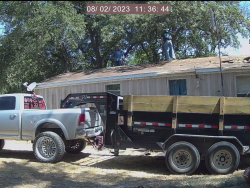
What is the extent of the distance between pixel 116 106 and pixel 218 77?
13.9 feet

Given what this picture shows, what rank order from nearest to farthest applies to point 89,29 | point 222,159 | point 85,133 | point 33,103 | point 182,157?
point 222,159 < point 182,157 < point 85,133 < point 33,103 < point 89,29

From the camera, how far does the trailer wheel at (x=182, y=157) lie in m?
6.48

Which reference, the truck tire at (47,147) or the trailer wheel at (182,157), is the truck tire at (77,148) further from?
the trailer wheel at (182,157)

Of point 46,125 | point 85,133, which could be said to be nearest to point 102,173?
point 85,133

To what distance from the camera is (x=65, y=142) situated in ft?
26.0

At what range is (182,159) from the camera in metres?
6.60

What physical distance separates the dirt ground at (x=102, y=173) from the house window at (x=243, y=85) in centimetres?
258

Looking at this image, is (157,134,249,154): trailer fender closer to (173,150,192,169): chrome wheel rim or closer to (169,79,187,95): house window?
(173,150,192,169): chrome wheel rim

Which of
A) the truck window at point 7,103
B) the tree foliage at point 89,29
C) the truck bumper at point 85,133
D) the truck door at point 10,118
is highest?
the tree foliage at point 89,29

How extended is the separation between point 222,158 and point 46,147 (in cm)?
451

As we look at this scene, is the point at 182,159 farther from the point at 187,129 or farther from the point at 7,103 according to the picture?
the point at 7,103

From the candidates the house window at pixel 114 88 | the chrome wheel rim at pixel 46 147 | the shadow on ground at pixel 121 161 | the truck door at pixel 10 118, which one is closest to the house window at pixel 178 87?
the house window at pixel 114 88

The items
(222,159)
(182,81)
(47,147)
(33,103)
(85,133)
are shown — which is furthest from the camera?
(182,81)

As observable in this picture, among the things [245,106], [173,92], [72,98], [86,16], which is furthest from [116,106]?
[86,16]
